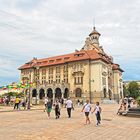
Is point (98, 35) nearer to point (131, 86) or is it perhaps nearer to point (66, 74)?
point (66, 74)

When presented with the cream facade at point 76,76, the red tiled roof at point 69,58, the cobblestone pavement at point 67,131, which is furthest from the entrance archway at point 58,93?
the cobblestone pavement at point 67,131

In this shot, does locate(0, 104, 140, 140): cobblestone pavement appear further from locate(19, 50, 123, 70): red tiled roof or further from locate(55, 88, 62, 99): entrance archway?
locate(55, 88, 62, 99): entrance archway

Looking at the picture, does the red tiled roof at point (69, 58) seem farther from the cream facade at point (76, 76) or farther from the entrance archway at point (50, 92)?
the entrance archway at point (50, 92)

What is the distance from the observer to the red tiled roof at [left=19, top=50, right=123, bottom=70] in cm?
6988

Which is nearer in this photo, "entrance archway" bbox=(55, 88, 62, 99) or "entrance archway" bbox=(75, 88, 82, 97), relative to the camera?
"entrance archway" bbox=(75, 88, 82, 97)

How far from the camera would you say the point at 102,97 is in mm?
66438

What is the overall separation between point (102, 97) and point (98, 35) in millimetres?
29871

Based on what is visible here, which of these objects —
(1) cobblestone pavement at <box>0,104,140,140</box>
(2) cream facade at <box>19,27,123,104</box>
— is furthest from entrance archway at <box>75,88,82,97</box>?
(1) cobblestone pavement at <box>0,104,140,140</box>

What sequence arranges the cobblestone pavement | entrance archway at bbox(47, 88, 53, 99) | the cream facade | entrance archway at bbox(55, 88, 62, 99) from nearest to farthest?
1. the cobblestone pavement
2. the cream facade
3. entrance archway at bbox(55, 88, 62, 99)
4. entrance archway at bbox(47, 88, 53, 99)

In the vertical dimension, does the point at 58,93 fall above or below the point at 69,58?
below

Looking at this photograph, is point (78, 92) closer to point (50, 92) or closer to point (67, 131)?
point (50, 92)

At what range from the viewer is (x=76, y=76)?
233ft

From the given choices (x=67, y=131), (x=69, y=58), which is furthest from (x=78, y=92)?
(x=67, y=131)

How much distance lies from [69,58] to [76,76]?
305 inches
